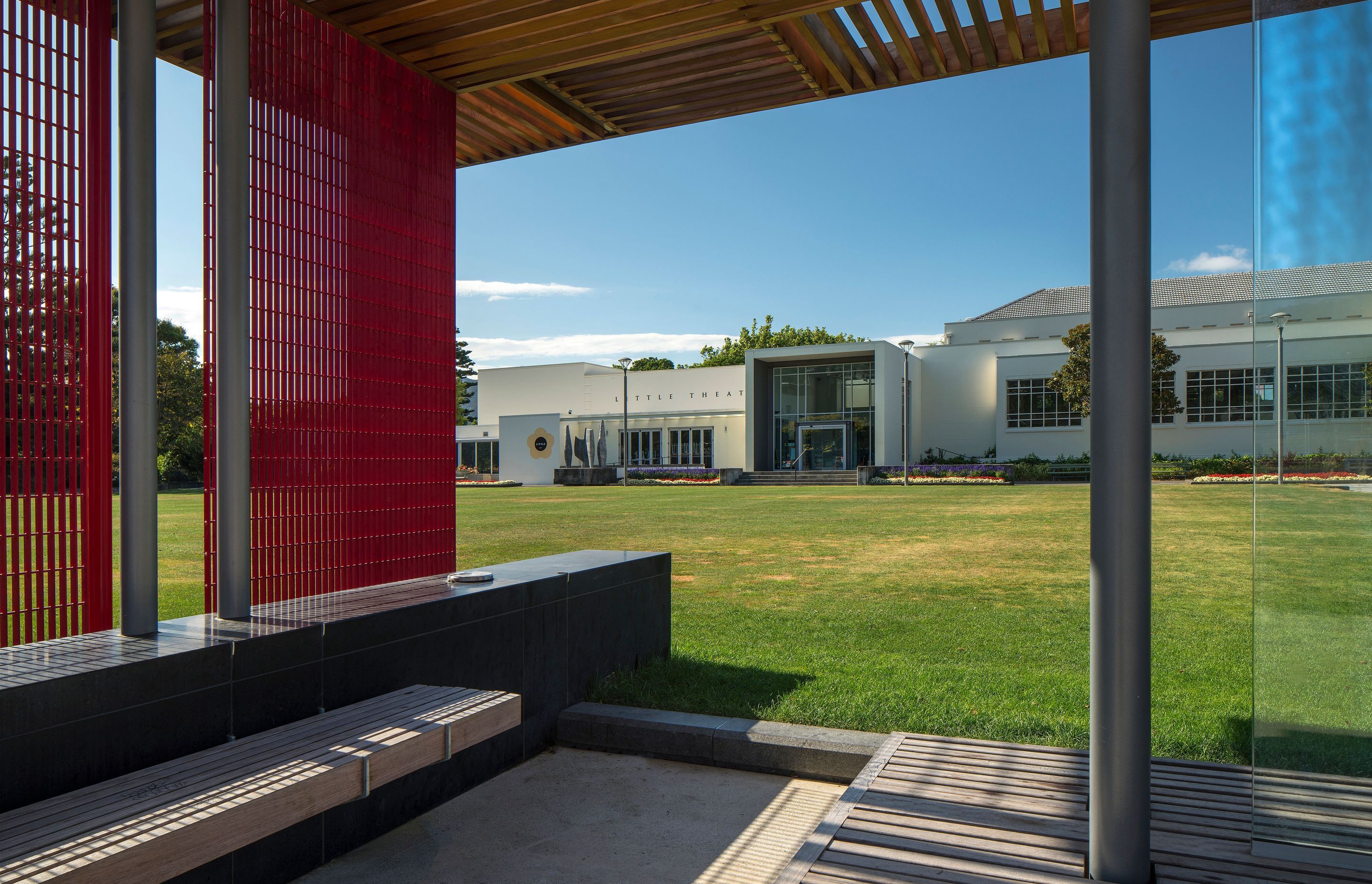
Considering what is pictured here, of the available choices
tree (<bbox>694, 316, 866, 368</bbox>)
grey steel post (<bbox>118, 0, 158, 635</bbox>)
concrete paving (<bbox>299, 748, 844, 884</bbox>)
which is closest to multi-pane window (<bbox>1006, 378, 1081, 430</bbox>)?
concrete paving (<bbox>299, 748, 844, 884</bbox>)

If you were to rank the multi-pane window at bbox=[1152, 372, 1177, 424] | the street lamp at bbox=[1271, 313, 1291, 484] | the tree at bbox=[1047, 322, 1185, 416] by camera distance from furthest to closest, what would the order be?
the multi-pane window at bbox=[1152, 372, 1177, 424] < the tree at bbox=[1047, 322, 1185, 416] < the street lamp at bbox=[1271, 313, 1291, 484]

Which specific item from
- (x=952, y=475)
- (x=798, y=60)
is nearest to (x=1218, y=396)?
(x=952, y=475)

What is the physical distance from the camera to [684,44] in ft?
16.7

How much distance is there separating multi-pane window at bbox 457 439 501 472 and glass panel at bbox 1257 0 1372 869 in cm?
5268

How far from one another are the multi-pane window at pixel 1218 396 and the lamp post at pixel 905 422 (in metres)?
12.7

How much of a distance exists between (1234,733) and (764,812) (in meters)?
2.66

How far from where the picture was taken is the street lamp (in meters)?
2.94

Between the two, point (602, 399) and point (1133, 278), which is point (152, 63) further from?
point (602, 399)

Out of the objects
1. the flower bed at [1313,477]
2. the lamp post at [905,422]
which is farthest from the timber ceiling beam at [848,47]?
the lamp post at [905,422]

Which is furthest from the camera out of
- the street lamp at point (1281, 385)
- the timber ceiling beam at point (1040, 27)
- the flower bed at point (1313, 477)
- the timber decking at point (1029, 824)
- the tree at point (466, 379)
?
the tree at point (466, 379)

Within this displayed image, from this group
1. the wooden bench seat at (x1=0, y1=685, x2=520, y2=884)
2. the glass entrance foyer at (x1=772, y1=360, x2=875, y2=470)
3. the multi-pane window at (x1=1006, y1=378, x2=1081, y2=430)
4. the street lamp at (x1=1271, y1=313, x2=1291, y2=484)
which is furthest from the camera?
the glass entrance foyer at (x1=772, y1=360, x2=875, y2=470)

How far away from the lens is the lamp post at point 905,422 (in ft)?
119

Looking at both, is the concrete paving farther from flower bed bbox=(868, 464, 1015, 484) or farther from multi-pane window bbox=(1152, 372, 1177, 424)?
multi-pane window bbox=(1152, 372, 1177, 424)

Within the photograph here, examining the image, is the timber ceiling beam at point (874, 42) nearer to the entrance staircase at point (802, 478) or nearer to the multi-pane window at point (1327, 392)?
the multi-pane window at point (1327, 392)
